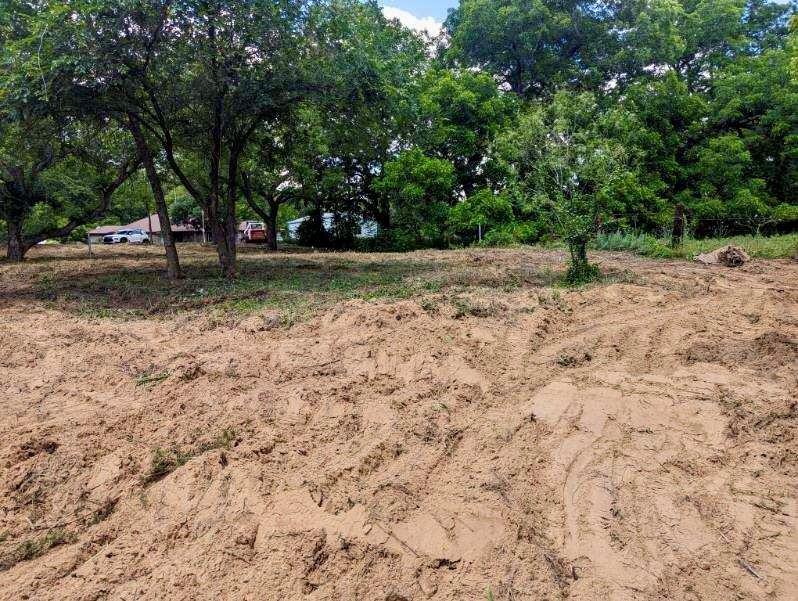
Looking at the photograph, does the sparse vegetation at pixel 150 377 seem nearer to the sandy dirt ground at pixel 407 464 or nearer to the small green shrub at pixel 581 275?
the sandy dirt ground at pixel 407 464

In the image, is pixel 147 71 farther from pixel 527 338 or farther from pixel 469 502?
pixel 469 502

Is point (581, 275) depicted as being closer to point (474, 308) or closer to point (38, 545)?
point (474, 308)

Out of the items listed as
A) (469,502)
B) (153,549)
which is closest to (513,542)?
(469,502)

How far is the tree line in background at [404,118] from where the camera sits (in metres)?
7.86

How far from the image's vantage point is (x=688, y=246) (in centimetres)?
1265

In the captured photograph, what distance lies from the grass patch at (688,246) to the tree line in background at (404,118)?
4.81ft

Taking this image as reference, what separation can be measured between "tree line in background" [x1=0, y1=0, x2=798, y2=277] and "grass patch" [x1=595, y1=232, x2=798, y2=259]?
1468 millimetres

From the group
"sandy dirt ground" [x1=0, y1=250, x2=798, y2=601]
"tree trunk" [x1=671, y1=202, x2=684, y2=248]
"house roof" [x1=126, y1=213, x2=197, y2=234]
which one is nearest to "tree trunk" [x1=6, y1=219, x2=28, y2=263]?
"sandy dirt ground" [x1=0, y1=250, x2=798, y2=601]

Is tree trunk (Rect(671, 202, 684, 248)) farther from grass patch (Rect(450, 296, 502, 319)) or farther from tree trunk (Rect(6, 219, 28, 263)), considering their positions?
tree trunk (Rect(6, 219, 28, 263))

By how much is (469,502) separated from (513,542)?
0.33 m

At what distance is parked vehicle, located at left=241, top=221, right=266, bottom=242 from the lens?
30.4m

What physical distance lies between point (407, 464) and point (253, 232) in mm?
29441

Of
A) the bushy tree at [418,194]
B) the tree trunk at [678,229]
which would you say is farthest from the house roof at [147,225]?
the tree trunk at [678,229]

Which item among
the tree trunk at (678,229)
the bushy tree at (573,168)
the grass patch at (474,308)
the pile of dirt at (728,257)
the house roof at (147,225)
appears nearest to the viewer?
the grass patch at (474,308)
